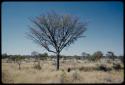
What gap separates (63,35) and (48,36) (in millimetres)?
1268

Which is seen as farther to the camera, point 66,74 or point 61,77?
point 66,74

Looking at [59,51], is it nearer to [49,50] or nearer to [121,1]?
[49,50]

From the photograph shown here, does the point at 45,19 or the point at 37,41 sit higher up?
the point at 45,19

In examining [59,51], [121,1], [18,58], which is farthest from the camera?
[18,58]

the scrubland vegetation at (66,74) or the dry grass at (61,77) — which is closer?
the dry grass at (61,77)

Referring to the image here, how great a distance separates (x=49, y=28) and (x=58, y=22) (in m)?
0.90

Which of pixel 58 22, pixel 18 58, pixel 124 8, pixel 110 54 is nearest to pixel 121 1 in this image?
pixel 124 8

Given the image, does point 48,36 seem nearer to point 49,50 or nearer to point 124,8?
point 49,50

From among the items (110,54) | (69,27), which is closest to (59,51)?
(69,27)

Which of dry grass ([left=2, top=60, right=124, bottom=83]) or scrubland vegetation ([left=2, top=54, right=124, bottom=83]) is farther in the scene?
scrubland vegetation ([left=2, top=54, right=124, bottom=83])

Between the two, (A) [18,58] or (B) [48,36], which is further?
(A) [18,58]

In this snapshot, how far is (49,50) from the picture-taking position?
2091 centimetres

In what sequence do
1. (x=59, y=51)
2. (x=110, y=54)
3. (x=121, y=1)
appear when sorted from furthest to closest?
(x=110, y=54) < (x=59, y=51) < (x=121, y=1)

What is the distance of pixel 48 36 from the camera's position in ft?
69.3
